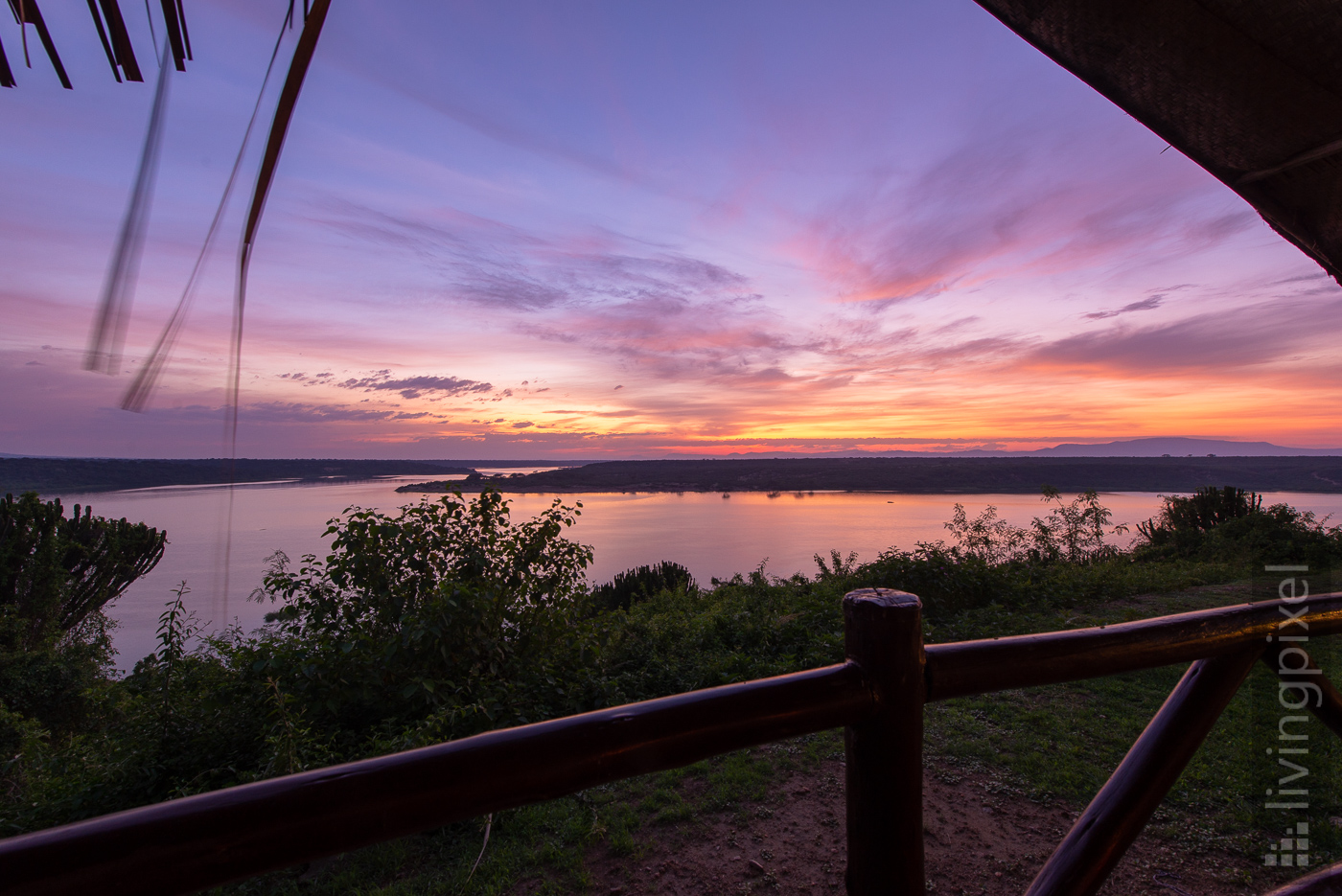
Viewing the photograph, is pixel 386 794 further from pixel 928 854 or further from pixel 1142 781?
pixel 928 854

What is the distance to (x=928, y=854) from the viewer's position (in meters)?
2.49

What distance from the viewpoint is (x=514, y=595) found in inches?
164

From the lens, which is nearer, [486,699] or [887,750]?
[887,750]

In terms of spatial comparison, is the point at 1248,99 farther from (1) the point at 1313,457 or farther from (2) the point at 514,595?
(1) the point at 1313,457

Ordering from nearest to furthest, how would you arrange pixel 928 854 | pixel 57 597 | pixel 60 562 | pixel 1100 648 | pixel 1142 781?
pixel 1100 648
pixel 1142 781
pixel 928 854
pixel 57 597
pixel 60 562

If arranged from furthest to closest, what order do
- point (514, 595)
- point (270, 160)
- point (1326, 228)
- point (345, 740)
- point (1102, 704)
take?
point (514, 595), point (1102, 704), point (345, 740), point (1326, 228), point (270, 160)

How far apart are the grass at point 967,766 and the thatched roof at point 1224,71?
2.64 metres

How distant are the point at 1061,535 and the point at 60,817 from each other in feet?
41.3

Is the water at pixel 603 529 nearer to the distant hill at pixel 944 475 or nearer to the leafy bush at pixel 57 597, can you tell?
the leafy bush at pixel 57 597

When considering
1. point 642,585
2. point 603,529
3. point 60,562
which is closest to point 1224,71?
point 642,585

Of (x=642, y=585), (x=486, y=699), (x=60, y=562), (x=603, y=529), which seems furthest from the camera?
(x=603, y=529)

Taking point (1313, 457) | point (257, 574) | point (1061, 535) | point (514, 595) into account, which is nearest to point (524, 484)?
point (257, 574)

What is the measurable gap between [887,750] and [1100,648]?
0.53m

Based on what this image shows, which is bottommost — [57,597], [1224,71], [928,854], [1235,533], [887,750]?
[57,597]
